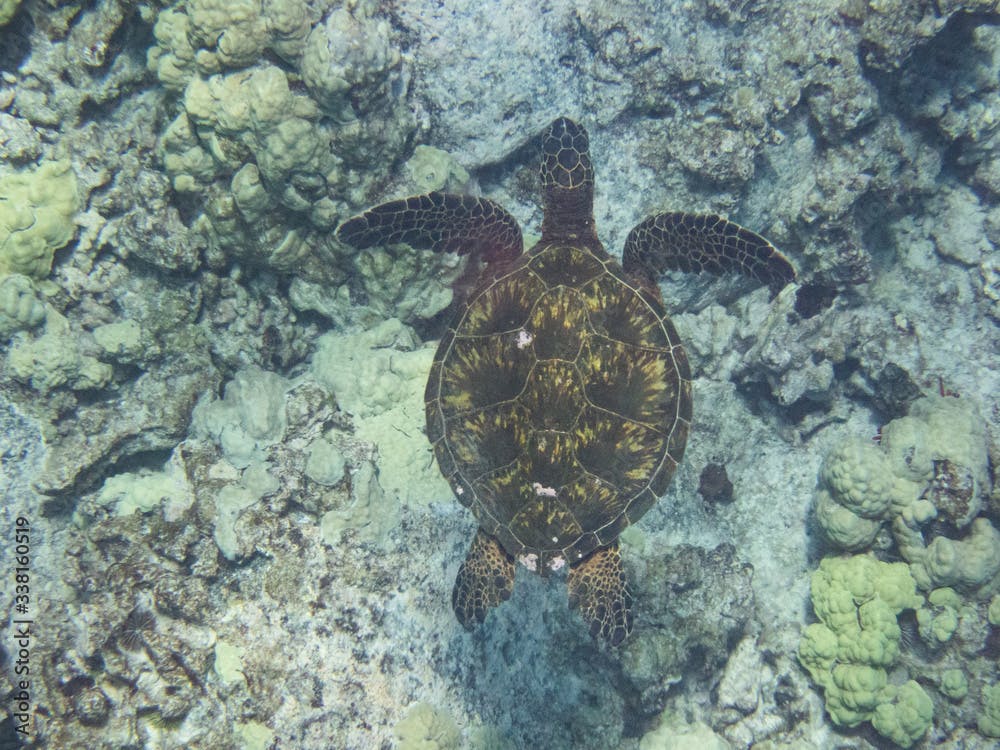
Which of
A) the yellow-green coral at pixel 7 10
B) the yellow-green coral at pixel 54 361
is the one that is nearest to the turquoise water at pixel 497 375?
the yellow-green coral at pixel 54 361

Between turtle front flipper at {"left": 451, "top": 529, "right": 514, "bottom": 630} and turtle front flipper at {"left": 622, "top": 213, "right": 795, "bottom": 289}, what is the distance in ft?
7.13

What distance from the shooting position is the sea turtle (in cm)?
307

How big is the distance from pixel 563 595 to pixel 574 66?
394 centimetres

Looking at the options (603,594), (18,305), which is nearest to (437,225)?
(18,305)

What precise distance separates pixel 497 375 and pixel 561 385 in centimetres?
41

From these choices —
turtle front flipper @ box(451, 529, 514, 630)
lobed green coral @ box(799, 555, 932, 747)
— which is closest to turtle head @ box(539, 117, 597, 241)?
turtle front flipper @ box(451, 529, 514, 630)

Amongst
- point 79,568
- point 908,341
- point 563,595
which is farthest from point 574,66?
point 79,568

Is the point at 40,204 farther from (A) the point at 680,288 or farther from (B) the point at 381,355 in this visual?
(A) the point at 680,288

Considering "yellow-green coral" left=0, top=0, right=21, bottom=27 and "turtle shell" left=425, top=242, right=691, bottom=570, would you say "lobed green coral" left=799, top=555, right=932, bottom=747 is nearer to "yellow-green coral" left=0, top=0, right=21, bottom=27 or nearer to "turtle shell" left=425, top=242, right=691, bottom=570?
"turtle shell" left=425, top=242, right=691, bottom=570

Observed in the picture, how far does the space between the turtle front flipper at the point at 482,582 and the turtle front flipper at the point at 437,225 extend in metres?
1.95

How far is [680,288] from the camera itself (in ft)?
14.2

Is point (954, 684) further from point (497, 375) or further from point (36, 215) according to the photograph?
point (36, 215)

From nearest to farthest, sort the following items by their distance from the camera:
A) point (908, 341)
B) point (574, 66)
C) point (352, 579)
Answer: point (352, 579) → point (574, 66) → point (908, 341)

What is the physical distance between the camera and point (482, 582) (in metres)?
3.25
